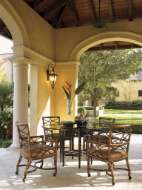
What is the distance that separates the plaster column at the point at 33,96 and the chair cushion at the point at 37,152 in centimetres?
283

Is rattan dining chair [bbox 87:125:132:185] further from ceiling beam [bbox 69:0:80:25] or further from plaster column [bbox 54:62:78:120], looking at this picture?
ceiling beam [bbox 69:0:80:25]

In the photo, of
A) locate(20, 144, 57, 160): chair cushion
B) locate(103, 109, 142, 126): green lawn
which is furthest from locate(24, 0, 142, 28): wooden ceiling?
locate(103, 109, 142, 126): green lawn

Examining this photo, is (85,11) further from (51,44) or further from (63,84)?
(63,84)

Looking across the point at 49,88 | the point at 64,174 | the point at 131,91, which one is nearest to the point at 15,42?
the point at 49,88

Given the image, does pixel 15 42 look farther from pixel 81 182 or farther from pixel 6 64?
pixel 6 64

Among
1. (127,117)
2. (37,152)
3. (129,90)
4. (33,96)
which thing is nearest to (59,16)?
(33,96)

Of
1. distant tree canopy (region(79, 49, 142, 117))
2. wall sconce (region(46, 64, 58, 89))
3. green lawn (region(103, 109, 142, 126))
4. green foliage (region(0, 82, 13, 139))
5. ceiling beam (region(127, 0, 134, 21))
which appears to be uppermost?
ceiling beam (region(127, 0, 134, 21))

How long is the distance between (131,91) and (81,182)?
27.0 meters

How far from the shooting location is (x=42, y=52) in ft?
27.3

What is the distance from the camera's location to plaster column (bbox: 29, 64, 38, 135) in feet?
26.4

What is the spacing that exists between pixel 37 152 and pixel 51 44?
4.78 metres

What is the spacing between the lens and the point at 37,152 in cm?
498

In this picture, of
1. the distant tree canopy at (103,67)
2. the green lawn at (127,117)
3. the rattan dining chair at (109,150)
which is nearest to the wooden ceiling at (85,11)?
the rattan dining chair at (109,150)

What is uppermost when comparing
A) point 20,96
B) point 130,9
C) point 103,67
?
point 130,9
